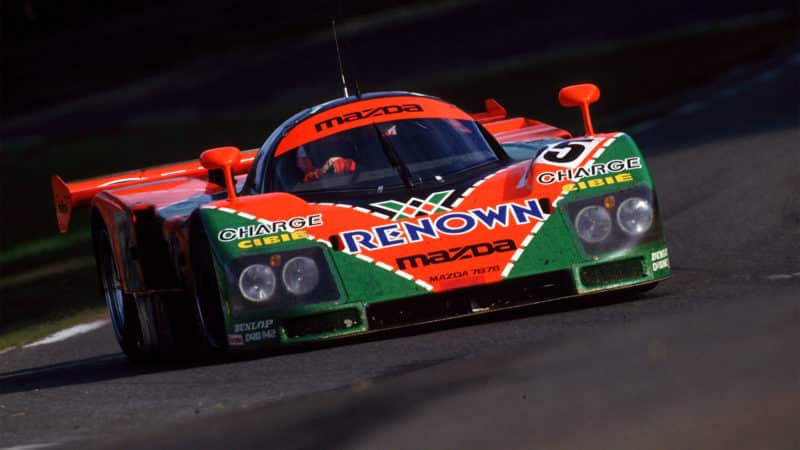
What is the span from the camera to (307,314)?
7707 millimetres

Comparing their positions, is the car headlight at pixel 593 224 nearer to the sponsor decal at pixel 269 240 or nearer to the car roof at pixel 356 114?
the sponsor decal at pixel 269 240

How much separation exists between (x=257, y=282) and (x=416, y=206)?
799mm

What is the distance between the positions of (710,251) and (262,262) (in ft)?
9.96

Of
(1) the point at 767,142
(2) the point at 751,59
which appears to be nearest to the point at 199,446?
(1) the point at 767,142

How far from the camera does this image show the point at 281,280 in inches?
306

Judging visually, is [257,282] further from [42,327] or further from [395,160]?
[42,327]

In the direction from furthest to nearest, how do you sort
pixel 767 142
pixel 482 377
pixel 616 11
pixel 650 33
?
pixel 616 11, pixel 650 33, pixel 767 142, pixel 482 377

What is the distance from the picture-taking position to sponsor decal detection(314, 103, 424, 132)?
9.15m

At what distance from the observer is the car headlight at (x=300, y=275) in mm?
7746

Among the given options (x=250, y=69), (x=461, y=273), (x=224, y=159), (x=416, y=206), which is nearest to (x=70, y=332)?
(x=224, y=159)

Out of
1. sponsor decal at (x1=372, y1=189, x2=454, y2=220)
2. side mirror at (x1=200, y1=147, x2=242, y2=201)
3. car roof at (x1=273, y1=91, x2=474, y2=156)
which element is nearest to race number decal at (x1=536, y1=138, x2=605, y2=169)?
sponsor decal at (x1=372, y1=189, x2=454, y2=220)

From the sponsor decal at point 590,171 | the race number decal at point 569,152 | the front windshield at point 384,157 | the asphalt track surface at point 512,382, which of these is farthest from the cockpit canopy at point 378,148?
the asphalt track surface at point 512,382

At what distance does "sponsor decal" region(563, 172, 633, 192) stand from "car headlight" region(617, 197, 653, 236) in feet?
0.33

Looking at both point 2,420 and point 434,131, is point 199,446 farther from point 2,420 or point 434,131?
point 434,131
